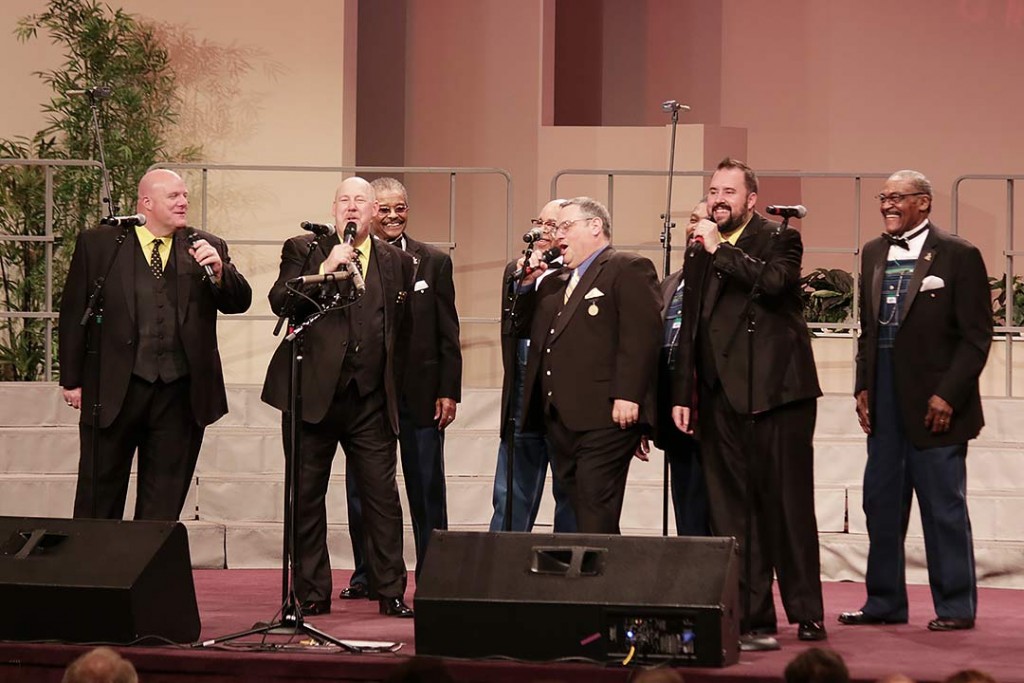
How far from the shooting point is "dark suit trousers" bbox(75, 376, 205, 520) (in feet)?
18.2

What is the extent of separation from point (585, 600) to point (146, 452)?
6.25 feet

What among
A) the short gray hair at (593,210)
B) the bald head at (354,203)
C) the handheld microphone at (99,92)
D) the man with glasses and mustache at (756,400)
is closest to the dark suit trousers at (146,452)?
the bald head at (354,203)

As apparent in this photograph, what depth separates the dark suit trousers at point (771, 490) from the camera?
521 cm

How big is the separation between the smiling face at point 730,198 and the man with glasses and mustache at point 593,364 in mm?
318

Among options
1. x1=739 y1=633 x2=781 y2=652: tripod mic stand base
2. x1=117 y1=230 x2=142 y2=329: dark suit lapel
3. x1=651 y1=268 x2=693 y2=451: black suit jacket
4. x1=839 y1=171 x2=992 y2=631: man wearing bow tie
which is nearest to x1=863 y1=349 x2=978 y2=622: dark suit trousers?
x1=839 y1=171 x2=992 y2=631: man wearing bow tie

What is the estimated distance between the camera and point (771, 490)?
5246mm

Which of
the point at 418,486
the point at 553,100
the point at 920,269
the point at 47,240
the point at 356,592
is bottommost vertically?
the point at 356,592

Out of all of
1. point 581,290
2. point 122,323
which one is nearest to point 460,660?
point 581,290

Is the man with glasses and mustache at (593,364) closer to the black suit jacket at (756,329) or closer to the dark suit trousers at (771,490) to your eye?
the black suit jacket at (756,329)

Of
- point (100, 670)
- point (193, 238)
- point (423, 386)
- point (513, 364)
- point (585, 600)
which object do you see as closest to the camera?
point (100, 670)

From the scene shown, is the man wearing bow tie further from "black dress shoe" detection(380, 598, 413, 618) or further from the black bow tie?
"black dress shoe" detection(380, 598, 413, 618)

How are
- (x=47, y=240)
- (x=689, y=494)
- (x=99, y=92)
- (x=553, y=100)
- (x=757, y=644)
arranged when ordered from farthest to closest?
(x=553, y=100) < (x=99, y=92) < (x=47, y=240) < (x=689, y=494) < (x=757, y=644)

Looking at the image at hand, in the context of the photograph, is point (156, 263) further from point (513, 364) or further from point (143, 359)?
point (513, 364)

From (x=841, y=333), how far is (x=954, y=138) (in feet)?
7.92
